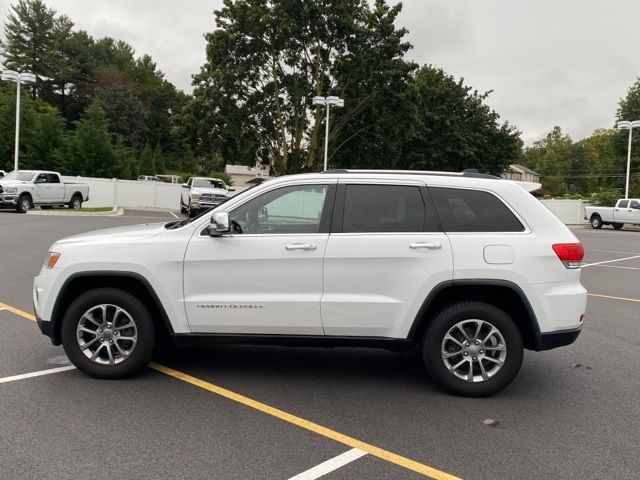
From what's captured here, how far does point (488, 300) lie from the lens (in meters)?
4.81

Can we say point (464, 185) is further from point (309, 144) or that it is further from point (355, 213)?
point (309, 144)

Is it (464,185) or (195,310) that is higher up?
(464,185)

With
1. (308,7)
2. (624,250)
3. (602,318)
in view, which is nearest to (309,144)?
(308,7)

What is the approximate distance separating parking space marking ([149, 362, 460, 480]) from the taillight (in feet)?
7.02

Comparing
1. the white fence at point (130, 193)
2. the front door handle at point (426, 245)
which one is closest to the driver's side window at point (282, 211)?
the front door handle at point (426, 245)

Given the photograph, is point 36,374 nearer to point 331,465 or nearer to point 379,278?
point 331,465

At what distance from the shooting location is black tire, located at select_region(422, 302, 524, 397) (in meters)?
4.62

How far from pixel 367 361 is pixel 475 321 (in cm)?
144

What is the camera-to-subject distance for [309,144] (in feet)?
126

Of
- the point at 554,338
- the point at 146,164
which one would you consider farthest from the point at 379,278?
the point at 146,164

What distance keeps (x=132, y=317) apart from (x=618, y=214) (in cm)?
3543

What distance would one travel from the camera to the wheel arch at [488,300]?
4.58 m

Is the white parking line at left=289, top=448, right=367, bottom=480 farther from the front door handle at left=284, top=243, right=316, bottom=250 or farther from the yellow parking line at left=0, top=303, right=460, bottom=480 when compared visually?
the front door handle at left=284, top=243, right=316, bottom=250

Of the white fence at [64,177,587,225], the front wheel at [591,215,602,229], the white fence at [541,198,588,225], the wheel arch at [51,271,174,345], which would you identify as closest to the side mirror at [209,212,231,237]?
the wheel arch at [51,271,174,345]
